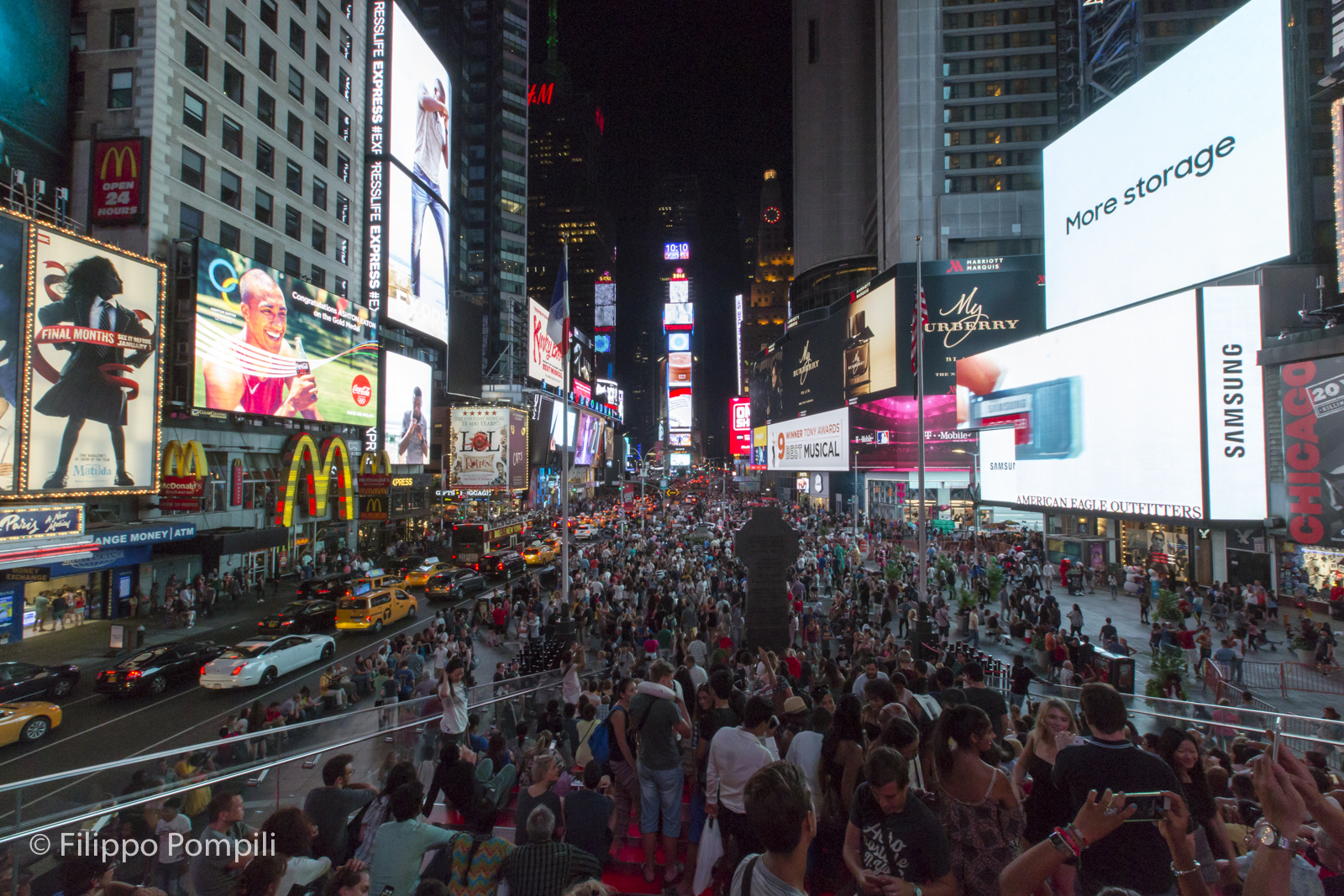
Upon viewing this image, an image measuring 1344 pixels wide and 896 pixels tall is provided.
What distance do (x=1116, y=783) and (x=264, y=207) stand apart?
38175 mm

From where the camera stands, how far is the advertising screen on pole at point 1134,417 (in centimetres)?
1730

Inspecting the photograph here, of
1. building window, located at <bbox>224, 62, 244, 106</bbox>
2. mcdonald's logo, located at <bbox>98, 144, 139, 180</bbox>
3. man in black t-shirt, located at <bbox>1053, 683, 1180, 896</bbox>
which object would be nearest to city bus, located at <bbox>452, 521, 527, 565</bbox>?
mcdonald's logo, located at <bbox>98, 144, 139, 180</bbox>

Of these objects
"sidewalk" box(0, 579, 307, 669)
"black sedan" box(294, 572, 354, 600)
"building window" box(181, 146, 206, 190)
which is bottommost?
"sidewalk" box(0, 579, 307, 669)

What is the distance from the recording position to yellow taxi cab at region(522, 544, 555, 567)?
111ft

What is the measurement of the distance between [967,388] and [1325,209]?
967 inches

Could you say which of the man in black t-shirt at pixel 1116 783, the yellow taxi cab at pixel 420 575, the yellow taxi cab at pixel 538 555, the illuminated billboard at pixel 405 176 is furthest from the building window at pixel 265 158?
the man in black t-shirt at pixel 1116 783

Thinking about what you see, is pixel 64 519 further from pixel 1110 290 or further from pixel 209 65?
pixel 1110 290

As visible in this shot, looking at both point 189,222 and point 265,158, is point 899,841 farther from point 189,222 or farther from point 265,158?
point 265,158

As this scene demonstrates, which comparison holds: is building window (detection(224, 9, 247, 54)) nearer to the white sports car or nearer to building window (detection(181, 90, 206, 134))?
building window (detection(181, 90, 206, 134))

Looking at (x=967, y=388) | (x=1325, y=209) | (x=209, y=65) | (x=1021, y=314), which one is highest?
(x=209, y=65)

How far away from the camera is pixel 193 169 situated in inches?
1041

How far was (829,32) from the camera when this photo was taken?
98.4 metres

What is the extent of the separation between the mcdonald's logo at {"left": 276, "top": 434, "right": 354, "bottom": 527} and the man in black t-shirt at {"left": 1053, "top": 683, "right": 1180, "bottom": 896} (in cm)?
3436

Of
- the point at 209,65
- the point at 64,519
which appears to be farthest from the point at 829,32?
the point at 64,519
